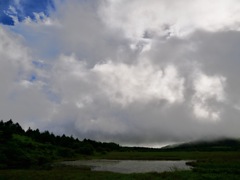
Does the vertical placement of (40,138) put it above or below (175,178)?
above

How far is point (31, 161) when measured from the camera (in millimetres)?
97875

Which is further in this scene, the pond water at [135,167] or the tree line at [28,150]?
the tree line at [28,150]

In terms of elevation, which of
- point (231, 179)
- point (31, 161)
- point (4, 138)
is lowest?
point (231, 179)

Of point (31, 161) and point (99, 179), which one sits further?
point (31, 161)

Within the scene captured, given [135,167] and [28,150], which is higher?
[28,150]

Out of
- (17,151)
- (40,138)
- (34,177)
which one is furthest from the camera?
(40,138)

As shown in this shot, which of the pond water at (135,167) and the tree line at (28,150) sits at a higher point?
the tree line at (28,150)

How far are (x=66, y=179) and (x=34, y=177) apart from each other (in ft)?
21.0

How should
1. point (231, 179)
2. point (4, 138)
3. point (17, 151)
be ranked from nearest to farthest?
point (231, 179), point (17, 151), point (4, 138)

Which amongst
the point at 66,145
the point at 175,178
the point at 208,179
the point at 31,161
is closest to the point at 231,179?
the point at 208,179

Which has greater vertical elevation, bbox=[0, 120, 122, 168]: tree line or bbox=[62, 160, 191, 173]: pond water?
bbox=[0, 120, 122, 168]: tree line

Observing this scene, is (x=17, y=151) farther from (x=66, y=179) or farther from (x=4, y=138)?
(x=66, y=179)

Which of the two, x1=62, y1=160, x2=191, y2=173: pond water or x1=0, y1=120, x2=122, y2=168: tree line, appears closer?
x1=62, y1=160, x2=191, y2=173: pond water

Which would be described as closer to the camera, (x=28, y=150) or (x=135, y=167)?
(x=135, y=167)
